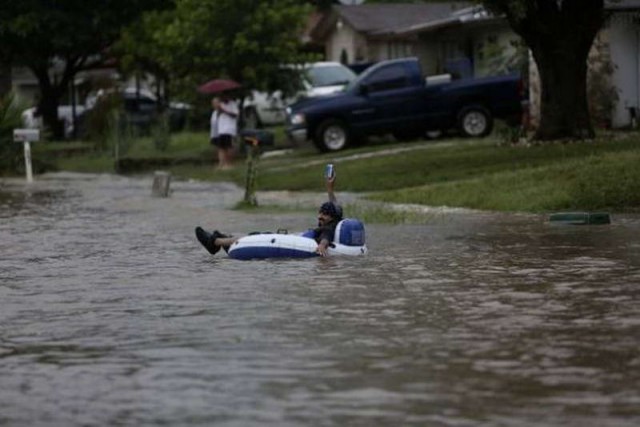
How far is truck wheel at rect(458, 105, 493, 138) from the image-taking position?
122 feet

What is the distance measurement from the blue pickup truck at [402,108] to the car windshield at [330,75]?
33.8 feet

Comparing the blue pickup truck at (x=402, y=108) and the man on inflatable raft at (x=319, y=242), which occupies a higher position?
the blue pickup truck at (x=402, y=108)

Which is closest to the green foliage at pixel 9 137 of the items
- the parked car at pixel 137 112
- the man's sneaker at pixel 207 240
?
the parked car at pixel 137 112

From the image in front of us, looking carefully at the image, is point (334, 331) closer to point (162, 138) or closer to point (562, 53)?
point (562, 53)

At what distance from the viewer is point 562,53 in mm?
29156

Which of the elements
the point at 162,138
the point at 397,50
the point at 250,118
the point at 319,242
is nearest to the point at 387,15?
the point at 397,50

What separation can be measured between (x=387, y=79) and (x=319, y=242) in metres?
21.0

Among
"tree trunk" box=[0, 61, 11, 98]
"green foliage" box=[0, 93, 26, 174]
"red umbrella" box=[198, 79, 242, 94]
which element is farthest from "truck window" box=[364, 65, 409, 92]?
"tree trunk" box=[0, 61, 11, 98]

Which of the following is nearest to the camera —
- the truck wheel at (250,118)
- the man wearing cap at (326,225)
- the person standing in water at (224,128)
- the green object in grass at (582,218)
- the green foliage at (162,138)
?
the man wearing cap at (326,225)

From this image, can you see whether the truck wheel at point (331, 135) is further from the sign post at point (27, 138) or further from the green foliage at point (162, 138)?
the sign post at point (27, 138)

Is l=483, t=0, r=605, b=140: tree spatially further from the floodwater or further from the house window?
the house window

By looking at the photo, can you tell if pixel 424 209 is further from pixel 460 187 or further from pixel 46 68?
pixel 46 68

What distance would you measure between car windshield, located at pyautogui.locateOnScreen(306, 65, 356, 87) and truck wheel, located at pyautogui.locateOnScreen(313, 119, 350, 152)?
10.3 metres

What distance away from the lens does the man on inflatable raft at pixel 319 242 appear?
16.8 metres
